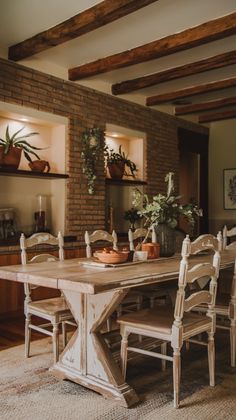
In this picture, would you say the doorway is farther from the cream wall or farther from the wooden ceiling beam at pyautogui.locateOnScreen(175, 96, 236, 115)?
the wooden ceiling beam at pyautogui.locateOnScreen(175, 96, 236, 115)

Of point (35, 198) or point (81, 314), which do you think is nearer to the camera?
point (81, 314)

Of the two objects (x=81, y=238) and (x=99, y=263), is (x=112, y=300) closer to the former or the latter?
(x=99, y=263)

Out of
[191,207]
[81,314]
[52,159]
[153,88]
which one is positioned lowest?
[81,314]

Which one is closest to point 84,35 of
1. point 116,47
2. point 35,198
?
point 116,47

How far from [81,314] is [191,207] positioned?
136cm

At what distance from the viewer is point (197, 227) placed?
7863 mm

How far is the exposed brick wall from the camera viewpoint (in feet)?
15.4

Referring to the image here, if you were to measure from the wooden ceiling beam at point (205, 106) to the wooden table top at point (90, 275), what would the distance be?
4098mm

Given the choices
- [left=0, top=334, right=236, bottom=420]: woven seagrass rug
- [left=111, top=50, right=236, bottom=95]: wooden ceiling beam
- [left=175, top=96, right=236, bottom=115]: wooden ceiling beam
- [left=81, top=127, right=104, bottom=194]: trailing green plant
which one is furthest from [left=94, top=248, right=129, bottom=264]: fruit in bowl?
[left=175, top=96, right=236, bottom=115]: wooden ceiling beam

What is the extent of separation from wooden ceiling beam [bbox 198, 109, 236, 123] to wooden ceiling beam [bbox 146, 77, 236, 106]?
1.44 metres

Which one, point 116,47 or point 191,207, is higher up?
point 116,47

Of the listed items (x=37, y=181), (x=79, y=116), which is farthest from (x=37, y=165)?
(x=79, y=116)

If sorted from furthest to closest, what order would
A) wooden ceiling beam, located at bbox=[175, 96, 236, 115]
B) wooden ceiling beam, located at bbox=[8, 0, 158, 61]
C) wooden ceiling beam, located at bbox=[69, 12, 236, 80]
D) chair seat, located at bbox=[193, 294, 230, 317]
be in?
wooden ceiling beam, located at bbox=[175, 96, 236, 115] < wooden ceiling beam, located at bbox=[69, 12, 236, 80] < wooden ceiling beam, located at bbox=[8, 0, 158, 61] < chair seat, located at bbox=[193, 294, 230, 317]

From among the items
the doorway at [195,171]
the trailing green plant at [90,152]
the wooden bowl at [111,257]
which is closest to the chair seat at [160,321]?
the wooden bowl at [111,257]
